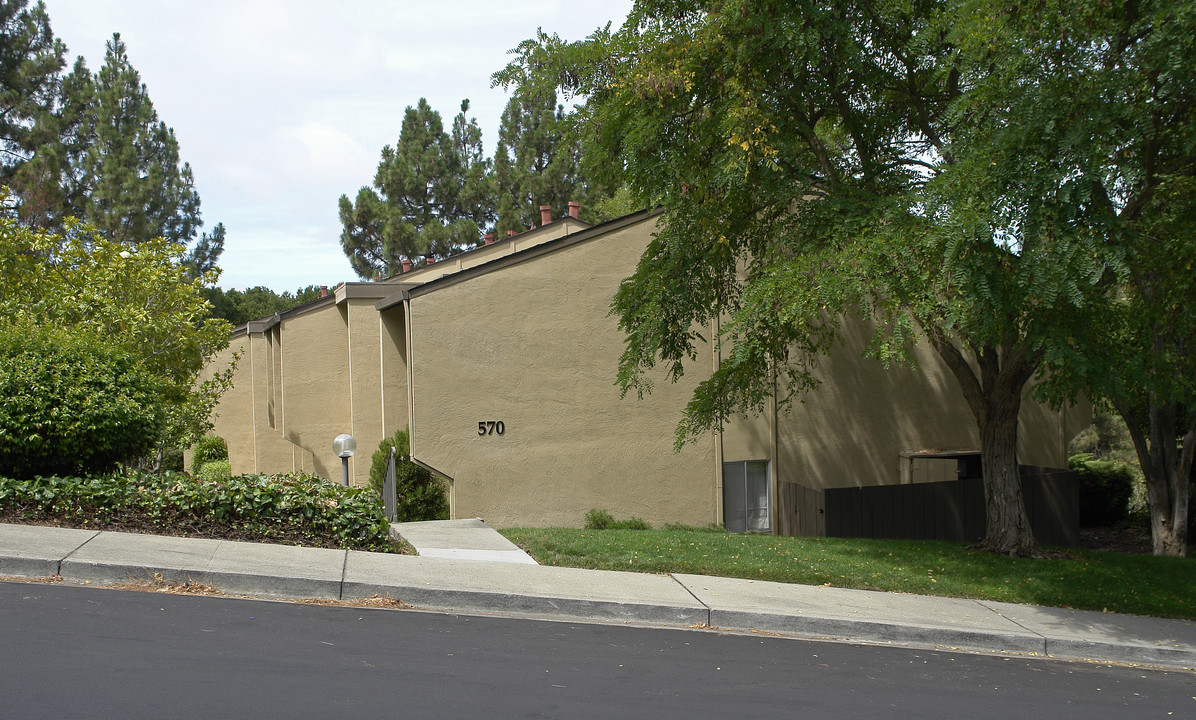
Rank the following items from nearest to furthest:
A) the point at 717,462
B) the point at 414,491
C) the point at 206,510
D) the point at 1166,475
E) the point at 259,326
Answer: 1. the point at 206,510
2. the point at 414,491
3. the point at 717,462
4. the point at 1166,475
5. the point at 259,326

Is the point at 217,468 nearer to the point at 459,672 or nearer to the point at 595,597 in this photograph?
the point at 595,597

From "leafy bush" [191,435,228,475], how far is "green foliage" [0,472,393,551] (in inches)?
745

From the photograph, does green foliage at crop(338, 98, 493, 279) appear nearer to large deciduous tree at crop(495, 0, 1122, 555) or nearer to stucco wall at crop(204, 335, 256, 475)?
stucco wall at crop(204, 335, 256, 475)

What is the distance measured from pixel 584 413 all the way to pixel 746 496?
350 cm

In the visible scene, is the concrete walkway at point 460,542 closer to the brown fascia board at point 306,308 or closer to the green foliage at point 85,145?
the brown fascia board at point 306,308

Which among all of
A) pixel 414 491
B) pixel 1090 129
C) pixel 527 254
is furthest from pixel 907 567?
pixel 414 491

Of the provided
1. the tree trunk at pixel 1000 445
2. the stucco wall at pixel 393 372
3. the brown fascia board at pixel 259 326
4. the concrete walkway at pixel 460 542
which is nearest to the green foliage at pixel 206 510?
the concrete walkway at pixel 460 542

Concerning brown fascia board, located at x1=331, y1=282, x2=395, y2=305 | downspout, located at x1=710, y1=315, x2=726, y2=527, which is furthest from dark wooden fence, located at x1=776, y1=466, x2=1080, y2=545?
brown fascia board, located at x1=331, y1=282, x2=395, y2=305

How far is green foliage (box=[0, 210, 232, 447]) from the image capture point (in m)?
16.2

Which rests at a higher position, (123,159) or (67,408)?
(123,159)

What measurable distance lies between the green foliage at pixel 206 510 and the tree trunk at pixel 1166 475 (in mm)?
14306

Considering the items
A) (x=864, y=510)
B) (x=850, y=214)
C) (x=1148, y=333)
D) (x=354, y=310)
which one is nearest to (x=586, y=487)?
(x=864, y=510)

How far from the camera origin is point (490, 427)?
15.9 m

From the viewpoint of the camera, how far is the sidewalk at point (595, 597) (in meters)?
8.38
